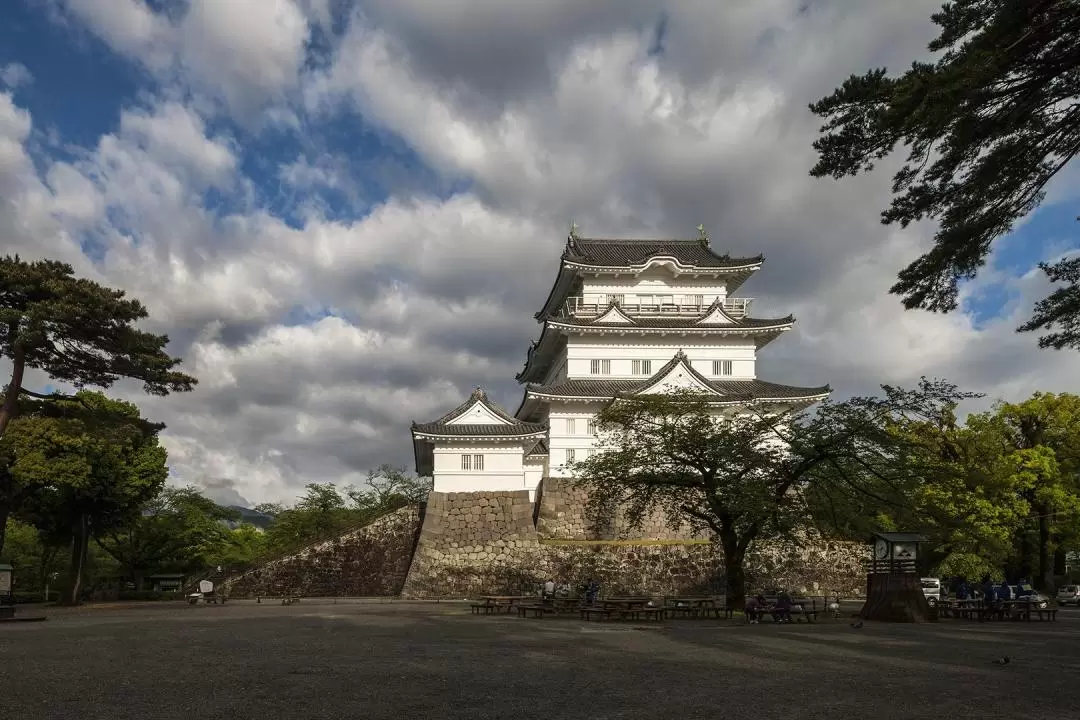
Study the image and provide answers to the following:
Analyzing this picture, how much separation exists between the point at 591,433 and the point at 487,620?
15614 millimetres

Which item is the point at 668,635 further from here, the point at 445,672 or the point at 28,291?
the point at 28,291

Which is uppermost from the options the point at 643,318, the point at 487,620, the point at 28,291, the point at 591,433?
the point at 643,318

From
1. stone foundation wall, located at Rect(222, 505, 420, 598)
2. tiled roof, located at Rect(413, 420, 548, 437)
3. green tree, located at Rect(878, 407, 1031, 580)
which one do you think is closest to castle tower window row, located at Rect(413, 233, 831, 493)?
tiled roof, located at Rect(413, 420, 548, 437)

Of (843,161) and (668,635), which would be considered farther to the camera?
(668,635)

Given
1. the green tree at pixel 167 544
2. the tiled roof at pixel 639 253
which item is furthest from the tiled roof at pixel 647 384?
the green tree at pixel 167 544

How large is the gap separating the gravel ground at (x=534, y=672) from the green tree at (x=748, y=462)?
11.8 ft

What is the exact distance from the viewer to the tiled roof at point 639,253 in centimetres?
4022

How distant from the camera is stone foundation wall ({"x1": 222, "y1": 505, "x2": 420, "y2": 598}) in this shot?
101ft

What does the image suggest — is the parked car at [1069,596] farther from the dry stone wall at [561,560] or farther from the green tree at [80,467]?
the green tree at [80,467]

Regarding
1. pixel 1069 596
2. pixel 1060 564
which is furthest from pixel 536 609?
pixel 1060 564

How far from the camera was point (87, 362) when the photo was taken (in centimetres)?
2608

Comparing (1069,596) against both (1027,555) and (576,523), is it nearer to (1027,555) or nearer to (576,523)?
(1027,555)

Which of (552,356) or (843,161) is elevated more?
(552,356)

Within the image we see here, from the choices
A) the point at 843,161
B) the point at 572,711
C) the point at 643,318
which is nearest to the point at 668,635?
the point at 572,711
